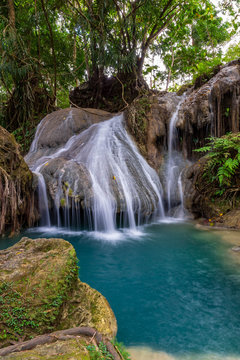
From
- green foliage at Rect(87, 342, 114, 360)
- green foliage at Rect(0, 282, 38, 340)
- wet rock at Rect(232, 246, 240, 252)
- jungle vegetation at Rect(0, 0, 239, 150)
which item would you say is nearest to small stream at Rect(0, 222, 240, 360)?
wet rock at Rect(232, 246, 240, 252)

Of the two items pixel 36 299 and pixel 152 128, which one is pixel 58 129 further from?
pixel 36 299

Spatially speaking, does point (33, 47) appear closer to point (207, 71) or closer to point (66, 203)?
point (207, 71)

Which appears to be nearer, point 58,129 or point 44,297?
point 44,297

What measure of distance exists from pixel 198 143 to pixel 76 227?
488 cm

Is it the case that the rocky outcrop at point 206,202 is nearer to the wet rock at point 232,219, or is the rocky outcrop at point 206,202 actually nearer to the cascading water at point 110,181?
the wet rock at point 232,219

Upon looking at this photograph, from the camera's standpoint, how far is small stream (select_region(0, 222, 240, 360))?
84.4 inches

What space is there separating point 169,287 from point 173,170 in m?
4.97

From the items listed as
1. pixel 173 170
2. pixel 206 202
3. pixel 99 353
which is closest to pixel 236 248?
pixel 206 202

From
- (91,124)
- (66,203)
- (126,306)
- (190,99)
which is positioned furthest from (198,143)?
(126,306)

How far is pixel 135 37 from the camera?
10.9m

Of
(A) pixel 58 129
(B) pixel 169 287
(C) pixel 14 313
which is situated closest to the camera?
(C) pixel 14 313

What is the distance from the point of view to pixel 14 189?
482cm

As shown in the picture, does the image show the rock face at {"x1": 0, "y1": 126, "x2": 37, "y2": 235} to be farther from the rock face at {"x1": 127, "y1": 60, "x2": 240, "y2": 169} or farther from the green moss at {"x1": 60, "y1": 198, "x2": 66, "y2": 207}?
the rock face at {"x1": 127, "y1": 60, "x2": 240, "y2": 169}

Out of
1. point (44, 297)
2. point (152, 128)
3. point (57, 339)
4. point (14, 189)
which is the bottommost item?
point (57, 339)
